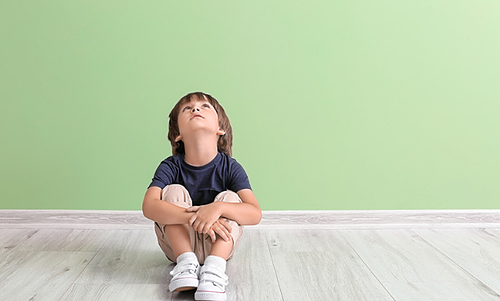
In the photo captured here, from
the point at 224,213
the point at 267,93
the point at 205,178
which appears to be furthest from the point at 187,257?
the point at 267,93

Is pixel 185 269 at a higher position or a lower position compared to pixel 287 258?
higher

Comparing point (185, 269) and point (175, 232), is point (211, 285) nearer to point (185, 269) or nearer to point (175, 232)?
point (185, 269)

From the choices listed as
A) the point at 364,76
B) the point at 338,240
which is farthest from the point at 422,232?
the point at 364,76

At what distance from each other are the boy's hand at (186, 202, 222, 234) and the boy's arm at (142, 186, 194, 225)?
2cm

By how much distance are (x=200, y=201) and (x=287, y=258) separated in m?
0.32

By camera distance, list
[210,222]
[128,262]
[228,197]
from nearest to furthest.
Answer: [210,222], [228,197], [128,262]

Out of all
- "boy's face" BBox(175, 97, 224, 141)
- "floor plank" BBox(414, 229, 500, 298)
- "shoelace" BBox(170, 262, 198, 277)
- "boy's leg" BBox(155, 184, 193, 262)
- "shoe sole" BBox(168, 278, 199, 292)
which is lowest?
"floor plank" BBox(414, 229, 500, 298)

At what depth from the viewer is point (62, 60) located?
1.77 m

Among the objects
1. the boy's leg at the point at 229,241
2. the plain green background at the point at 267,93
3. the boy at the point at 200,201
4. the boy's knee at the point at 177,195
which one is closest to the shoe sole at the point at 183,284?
the boy at the point at 200,201

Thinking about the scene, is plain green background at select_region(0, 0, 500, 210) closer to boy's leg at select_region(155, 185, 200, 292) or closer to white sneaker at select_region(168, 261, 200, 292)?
boy's leg at select_region(155, 185, 200, 292)

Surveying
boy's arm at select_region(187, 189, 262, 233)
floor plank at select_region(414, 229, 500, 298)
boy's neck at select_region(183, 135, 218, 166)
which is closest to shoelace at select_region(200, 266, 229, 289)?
boy's arm at select_region(187, 189, 262, 233)

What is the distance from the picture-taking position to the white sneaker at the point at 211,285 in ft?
3.63

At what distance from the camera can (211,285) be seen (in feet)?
3.67

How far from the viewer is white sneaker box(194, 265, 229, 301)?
1105 millimetres
